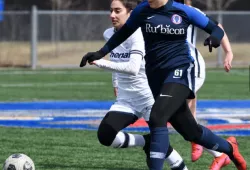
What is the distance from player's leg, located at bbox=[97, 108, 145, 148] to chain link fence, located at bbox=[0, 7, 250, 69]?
21899 millimetres

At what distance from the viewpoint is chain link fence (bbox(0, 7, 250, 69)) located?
101 feet

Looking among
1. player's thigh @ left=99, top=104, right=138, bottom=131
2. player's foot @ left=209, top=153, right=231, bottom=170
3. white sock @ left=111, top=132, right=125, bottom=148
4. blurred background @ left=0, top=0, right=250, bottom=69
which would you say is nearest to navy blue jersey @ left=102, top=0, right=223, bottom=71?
player's thigh @ left=99, top=104, right=138, bottom=131

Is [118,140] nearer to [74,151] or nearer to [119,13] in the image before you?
[119,13]

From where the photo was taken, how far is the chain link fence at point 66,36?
101ft

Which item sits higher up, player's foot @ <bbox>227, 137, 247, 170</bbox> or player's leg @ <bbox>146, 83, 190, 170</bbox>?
player's leg @ <bbox>146, 83, 190, 170</bbox>

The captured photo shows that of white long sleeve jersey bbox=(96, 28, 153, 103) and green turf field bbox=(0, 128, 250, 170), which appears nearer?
white long sleeve jersey bbox=(96, 28, 153, 103)

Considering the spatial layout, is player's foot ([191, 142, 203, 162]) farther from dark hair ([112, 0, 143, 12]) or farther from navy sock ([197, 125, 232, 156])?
dark hair ([112, 0, 143, 12])

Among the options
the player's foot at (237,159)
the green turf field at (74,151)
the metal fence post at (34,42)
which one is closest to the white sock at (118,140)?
the green turf field at (74,151)

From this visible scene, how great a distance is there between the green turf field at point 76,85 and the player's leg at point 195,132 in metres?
10.1

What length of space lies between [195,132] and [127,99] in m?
0.99

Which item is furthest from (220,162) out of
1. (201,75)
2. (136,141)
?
(201,75)

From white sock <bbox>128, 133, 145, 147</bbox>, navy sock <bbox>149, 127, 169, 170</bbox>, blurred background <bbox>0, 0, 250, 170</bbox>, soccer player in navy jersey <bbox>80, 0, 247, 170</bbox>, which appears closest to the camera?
navy sock <bbox>149, 127, 169, 170</bbox>

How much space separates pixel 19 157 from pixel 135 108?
1.33 m

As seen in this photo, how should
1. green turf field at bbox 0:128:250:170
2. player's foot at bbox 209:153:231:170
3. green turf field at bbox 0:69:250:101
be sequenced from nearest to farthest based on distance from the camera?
player's foot at bbox 209:153:231:170
green turf field at bbox 0:128:250:170
green turf field at bbox 0:69:250:101
